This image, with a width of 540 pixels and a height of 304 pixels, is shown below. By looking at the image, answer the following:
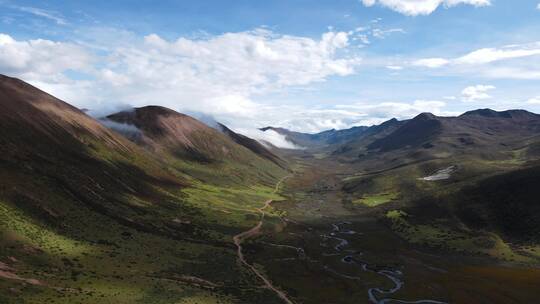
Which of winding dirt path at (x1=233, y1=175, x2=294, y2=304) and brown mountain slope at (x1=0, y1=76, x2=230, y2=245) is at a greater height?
brown mountain slope at (x1=0, y1=76, x2=230, y2=245)

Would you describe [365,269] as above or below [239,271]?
below

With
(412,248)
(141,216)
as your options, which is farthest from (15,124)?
(412,248)

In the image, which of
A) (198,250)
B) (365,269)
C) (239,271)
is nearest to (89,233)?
(198,250)

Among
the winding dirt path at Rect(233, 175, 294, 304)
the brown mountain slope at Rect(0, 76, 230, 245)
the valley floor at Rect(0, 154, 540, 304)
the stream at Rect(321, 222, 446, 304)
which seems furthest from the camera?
the brown mountain slope at Rect(0, 76, 230, 245)

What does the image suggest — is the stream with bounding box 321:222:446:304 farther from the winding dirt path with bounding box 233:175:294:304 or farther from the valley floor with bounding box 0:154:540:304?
the winding dirt path with bounding box 233:175:294:304

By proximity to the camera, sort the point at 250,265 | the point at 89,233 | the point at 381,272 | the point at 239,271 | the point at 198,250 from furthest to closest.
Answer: the point at 198,250 < the point at 381,272 < the point at 250,265 < the point at 89,233 < the point at 239,271

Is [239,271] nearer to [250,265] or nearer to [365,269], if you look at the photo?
[250,265]

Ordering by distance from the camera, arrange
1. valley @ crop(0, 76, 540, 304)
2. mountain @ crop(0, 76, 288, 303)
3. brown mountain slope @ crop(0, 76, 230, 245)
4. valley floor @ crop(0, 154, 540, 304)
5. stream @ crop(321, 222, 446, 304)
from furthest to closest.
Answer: brown mountain slope @ crop(0, 76, 230, 245)
stream @ crop(321, 222, 446, 304)
valley @ crop(0, 76, 540, 304)
valley floor @ crop(0, 154, 540, 304)
mountain @ crop(0, 76, 288, 303)

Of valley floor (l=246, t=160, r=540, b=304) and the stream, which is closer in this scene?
the stream

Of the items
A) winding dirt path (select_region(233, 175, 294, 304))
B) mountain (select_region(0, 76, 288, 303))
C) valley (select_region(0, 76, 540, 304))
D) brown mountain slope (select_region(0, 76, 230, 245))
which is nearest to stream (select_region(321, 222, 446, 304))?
valley (select_region(0, 76, 540, 304))

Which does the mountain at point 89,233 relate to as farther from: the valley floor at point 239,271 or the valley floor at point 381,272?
the valley floor at point 381,272

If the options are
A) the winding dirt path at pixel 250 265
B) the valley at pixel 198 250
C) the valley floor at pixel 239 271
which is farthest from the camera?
the winding dirt path at pixel 250 265

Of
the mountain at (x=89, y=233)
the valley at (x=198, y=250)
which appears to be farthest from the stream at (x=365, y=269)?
the mountain at (x=89, y=233)
